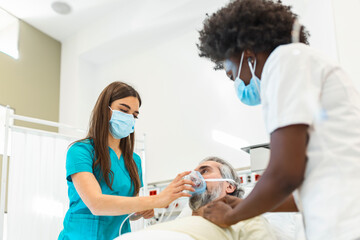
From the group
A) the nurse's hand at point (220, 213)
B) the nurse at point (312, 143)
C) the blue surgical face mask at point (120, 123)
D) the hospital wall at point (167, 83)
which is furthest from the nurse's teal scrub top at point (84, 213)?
the hospital wall at point (167, 83)

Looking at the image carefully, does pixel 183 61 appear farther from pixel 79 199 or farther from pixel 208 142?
pixel 79 199

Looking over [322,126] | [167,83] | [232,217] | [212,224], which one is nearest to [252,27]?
[322,126]

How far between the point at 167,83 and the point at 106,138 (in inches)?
87.7

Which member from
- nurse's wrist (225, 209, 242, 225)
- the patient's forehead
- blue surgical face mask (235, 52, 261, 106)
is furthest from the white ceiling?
nurse's wrist (225, 209, 242, 225)

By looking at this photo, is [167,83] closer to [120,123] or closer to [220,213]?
[120,123]

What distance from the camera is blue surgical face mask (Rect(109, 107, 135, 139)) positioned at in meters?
1.82

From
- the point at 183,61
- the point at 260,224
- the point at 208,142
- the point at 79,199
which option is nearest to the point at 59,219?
Result: the point at 79,199

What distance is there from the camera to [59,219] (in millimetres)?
2680

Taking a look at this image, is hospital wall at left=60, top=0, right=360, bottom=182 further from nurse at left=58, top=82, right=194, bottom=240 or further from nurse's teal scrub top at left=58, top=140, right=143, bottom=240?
nurse's teal scrub top at left=58, top=140, right=143, bottom=240

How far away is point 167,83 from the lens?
3.94 metres

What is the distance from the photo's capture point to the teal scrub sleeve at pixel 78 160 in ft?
5.11

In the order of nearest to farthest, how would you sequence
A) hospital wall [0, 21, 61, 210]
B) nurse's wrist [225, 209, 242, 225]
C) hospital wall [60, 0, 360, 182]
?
nurse's wrist [225, 209, 242, 225] → hospital wall [60, 0, 360, 182] → hospital wall [0, 21, 61, 210]

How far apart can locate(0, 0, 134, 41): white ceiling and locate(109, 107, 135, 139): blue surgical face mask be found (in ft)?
8.39

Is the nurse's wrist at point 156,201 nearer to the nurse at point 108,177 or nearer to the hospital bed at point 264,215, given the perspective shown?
the nurse at point 108,177
